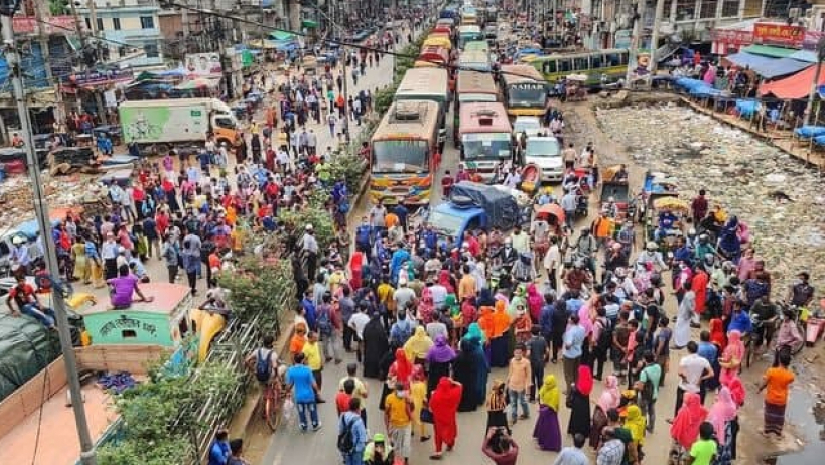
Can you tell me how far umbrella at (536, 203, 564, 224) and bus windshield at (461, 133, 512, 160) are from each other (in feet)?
15.9

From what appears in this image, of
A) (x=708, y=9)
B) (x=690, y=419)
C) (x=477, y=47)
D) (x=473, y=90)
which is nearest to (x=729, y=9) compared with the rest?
(x=708, y=9)

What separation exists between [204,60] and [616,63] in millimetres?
22312

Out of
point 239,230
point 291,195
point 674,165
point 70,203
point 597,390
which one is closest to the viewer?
point 597,390

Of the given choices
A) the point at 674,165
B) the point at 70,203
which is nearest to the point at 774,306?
the point at 674,165

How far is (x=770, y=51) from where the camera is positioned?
33.5m

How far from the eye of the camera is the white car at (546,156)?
70.5ft

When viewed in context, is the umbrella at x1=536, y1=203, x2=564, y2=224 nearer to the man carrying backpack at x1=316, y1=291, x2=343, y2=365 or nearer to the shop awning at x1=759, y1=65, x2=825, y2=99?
the man carrying backpack at x1=316, y1=291, x2=343, y2=365

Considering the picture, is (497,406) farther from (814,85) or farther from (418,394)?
(814,85)

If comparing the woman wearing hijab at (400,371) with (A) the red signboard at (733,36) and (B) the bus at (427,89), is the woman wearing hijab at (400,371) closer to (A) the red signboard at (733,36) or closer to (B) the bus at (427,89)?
(B) the bus at (427,89)

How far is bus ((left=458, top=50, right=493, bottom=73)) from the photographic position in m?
35.7

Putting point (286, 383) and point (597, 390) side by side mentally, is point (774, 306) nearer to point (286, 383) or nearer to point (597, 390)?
point (597, 390)

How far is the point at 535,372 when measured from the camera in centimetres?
1015

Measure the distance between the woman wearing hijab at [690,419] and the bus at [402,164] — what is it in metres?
11.8

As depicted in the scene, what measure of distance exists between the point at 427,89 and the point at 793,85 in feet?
47.4
